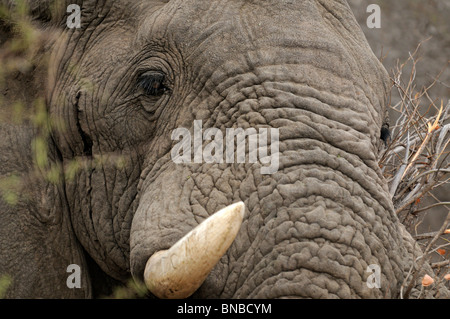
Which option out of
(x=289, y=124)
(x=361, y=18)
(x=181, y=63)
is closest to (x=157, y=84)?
(x=181, y=63)

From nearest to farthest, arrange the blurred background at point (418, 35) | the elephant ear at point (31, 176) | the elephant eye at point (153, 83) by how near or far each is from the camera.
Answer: the elephant eye at point (153, 83)
the elephant ear at point (31, 176)
the blurred background at point (418, 35)

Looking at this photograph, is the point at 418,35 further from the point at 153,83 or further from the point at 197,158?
the point at 197,158

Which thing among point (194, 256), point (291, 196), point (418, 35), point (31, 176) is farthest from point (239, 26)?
point (418, 35)

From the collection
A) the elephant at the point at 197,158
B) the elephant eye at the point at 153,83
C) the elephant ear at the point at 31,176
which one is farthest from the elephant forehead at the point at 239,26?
the elephant ear at the point at 31,176

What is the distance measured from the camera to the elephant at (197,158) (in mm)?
2330

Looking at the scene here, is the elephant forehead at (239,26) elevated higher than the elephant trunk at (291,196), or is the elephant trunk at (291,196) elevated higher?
the elephant forehead at (239,26)

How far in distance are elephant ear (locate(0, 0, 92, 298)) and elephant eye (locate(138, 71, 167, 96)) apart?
465 millimetres

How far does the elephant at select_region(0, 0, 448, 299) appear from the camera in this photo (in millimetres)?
2330

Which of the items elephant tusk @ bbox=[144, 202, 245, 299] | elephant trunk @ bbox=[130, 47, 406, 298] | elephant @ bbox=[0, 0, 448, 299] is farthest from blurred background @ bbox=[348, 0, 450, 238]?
elephant tusk @ bbox=[144, 202, 245, 299]

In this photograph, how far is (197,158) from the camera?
2553 millimetres

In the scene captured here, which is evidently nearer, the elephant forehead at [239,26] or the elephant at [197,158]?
the elephant at [197,158]

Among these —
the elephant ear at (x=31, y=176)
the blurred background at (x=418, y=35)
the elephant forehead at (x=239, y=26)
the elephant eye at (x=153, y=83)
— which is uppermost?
the elephant forehead at (x=239, y=26)

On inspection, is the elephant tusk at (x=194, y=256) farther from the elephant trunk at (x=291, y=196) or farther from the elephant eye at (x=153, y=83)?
the elephant eye at (x=153, y=83)
